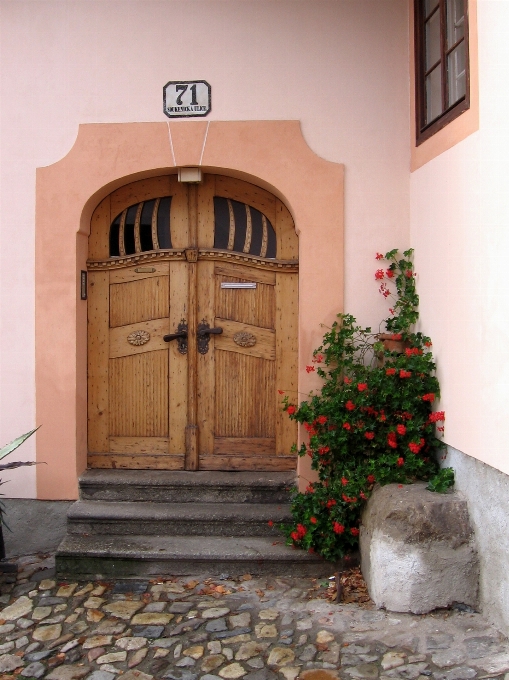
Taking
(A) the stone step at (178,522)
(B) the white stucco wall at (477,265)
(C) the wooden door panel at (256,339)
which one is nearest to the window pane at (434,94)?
(B) the white stucco wall at (477,265)

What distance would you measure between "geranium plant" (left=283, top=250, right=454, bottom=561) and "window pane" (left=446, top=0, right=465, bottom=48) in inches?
67.7

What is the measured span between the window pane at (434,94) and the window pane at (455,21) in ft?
0.78

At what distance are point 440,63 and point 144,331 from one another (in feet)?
9.63

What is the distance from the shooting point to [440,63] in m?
4.82

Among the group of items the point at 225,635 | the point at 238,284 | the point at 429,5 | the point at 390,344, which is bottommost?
the point at 225,635

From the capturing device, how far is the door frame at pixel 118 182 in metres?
5.33

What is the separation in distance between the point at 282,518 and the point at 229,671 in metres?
1.54

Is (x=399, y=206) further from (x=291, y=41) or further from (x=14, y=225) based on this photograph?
(x=14, y=225)

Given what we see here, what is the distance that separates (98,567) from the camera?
4848 mm

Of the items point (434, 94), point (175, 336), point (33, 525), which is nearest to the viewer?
point (434, 94)

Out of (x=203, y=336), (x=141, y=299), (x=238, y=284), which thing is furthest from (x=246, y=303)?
(x=141, y=299)

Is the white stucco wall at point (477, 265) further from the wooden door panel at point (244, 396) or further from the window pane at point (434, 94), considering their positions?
the wooden door panel at point (244, 396)

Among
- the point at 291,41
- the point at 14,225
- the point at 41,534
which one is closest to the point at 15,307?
the point at 14,225

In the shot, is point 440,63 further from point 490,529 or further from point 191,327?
point 490,529
